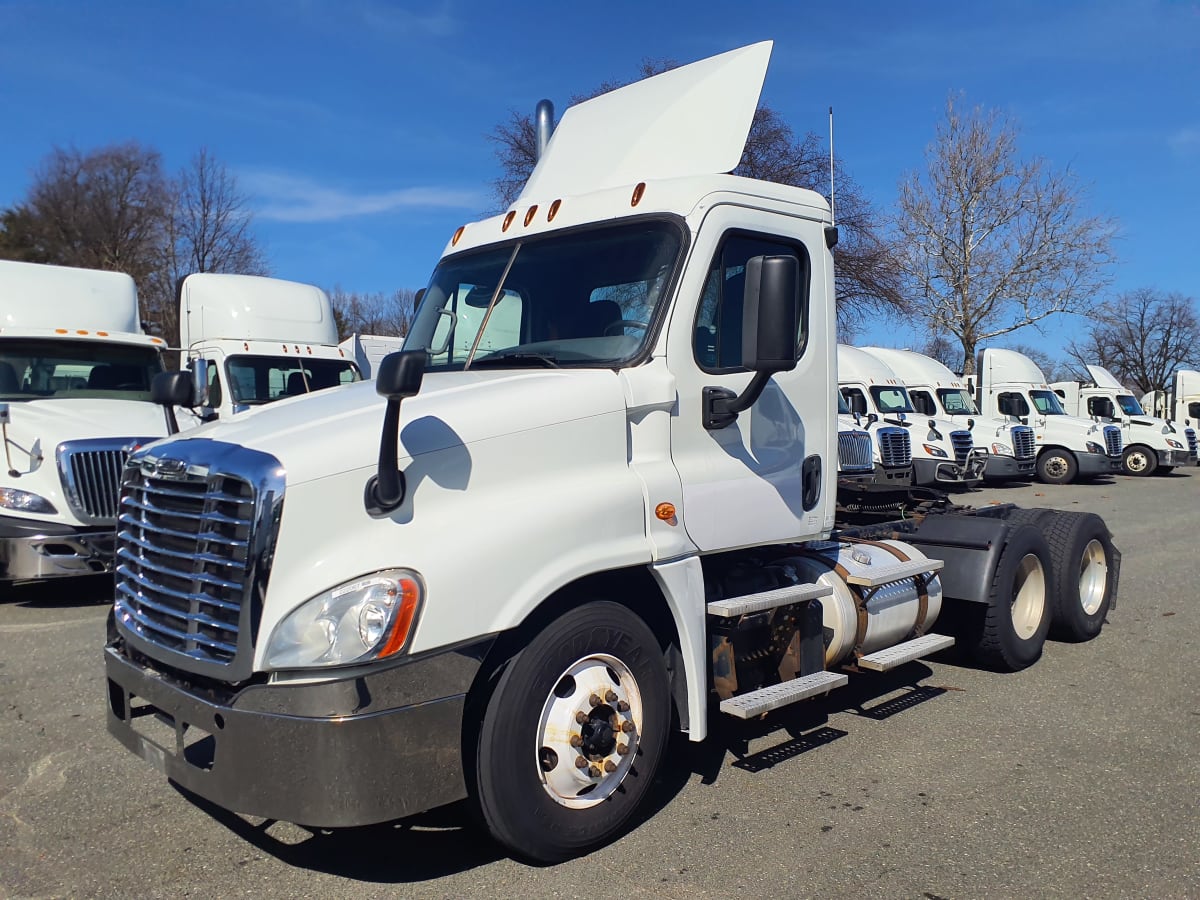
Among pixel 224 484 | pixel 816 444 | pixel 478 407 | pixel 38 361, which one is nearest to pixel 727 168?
pixel 816 444

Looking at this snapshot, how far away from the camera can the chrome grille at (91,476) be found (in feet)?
26.6

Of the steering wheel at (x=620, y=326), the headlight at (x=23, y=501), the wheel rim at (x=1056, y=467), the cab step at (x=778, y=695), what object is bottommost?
the cab step at (x=778, y=695)

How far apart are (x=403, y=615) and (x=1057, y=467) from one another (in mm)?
23663

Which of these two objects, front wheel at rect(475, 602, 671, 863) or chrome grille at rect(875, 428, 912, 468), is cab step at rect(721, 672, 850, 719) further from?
chrome grille at rect(875, 428, 912, 468)

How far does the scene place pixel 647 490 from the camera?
397cm

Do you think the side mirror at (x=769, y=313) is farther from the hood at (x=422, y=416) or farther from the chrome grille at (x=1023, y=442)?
the chrome grille at (x=1023, y=442)

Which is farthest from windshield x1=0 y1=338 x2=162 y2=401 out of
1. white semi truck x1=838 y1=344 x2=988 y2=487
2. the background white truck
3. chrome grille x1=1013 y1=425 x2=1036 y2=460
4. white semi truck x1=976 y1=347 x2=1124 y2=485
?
white semi truck x1=976 y1=347 x2=1124 y2=485

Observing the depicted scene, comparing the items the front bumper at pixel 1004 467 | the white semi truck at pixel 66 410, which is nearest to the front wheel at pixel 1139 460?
the front bumper at pixel 1004 467

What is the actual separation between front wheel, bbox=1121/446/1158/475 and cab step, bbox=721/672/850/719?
24.8 m

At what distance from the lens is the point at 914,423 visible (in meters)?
19.8

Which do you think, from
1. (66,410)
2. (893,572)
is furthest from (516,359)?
(66,410)

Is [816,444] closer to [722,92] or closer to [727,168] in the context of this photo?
[727,168]

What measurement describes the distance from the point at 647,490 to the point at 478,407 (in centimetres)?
78

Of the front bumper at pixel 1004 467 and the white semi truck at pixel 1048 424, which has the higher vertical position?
the white semi truck at pixel 1048 424
